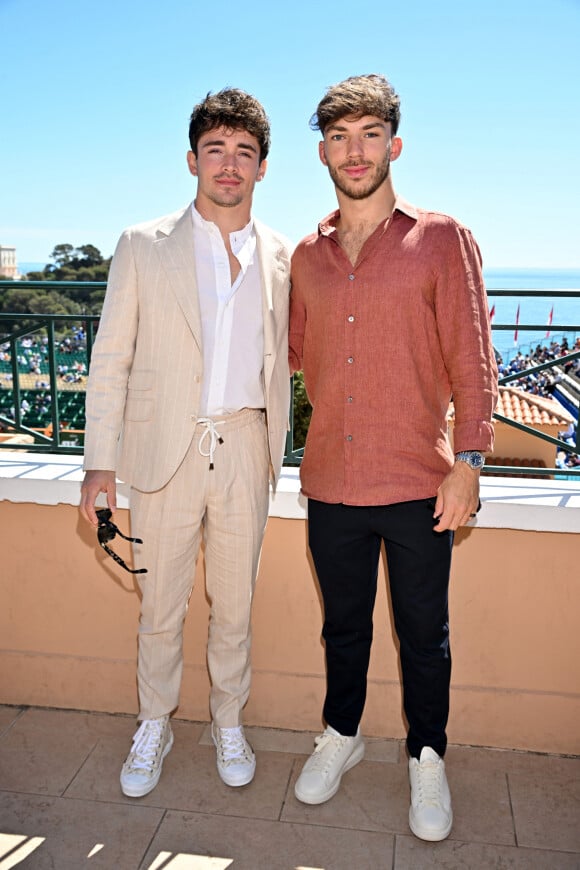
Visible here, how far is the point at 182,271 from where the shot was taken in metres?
2.11

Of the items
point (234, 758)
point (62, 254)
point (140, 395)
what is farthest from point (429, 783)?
point (62, 254)

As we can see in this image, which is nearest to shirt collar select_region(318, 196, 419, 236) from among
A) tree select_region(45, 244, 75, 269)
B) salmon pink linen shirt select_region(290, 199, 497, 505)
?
salmon pink linen shirt select_region(290, 199, 497, 505)

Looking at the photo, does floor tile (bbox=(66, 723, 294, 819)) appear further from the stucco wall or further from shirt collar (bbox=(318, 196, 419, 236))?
shirt collar (bbox=(318, 196, 419, 236))

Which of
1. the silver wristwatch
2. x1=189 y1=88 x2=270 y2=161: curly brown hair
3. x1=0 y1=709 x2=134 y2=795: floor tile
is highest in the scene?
x1=189 y1=88 x2=270 y2=161: curly brown hair

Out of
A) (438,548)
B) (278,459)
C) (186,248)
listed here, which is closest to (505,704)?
(438,548)

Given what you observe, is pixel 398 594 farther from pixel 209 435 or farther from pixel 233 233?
pixel 233 233

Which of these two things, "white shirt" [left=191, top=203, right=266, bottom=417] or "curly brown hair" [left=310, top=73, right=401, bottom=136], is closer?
"curly brown hair" [left=310, top=73, right=401, bottom=136]

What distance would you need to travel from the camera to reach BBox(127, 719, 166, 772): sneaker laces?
2.40 metres

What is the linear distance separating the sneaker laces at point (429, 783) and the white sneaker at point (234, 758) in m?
0.55

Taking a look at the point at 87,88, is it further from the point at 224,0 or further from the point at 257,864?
the point at 257,864

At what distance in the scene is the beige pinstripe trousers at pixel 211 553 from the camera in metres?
2.23

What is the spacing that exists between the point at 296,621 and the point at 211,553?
589 mm

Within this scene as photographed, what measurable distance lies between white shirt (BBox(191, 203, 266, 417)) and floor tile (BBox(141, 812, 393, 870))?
1218 millimetres

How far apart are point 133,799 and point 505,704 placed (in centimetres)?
130
